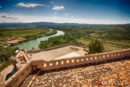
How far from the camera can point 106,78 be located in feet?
17.6

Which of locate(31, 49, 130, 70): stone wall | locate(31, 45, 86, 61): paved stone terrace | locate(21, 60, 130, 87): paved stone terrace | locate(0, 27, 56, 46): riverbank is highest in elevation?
locate(31, 49, 130, 70): stone wall

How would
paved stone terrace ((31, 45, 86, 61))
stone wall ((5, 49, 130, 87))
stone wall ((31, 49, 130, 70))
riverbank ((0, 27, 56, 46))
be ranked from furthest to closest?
riverbank ((0, 27, 56, 46)), paved stone terrace ((31, 45, 86, 61)), stone wall ((31, 49, 130, 70)), stone wall ((5, 49, 130, 87))

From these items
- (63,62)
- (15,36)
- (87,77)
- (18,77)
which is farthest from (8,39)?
(87,77)

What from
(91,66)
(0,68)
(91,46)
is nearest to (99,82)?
(91,66)

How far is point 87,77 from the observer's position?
18.3ft

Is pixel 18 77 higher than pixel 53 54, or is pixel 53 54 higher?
pixel 18 77

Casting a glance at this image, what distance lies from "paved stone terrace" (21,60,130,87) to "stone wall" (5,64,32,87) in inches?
20.7

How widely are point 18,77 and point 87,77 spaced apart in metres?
2.66

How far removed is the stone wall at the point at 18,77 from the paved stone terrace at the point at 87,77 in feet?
1.73

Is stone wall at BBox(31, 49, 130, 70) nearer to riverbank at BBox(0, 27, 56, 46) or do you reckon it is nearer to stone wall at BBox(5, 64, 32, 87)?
stone wall at BBox(5, 64, 32, 87)

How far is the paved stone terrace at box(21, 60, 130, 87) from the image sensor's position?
498 cm

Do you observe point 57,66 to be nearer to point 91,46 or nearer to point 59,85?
point 59,85

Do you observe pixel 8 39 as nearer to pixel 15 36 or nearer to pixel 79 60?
pixel 15 36

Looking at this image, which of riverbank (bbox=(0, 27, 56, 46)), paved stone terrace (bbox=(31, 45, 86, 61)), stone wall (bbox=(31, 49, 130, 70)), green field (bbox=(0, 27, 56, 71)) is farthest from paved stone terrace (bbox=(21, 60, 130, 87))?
riverbank (bbox=(0, 27, 56, 46))
